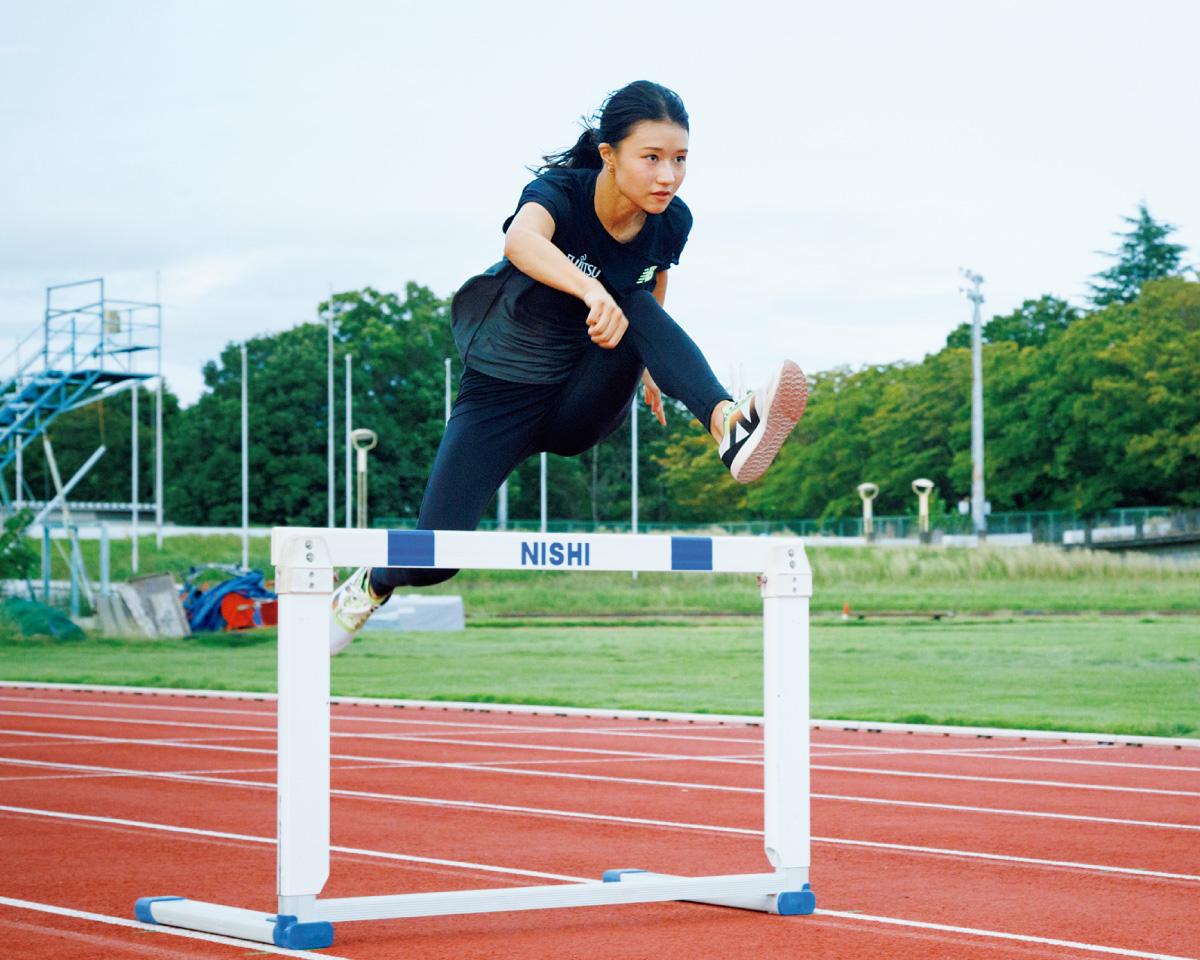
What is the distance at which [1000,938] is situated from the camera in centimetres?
536

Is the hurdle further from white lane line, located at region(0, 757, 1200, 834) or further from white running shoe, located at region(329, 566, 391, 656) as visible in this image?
white lane line, located at region(0, 757, 1200, 834)

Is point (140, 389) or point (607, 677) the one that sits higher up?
point (140, 389)

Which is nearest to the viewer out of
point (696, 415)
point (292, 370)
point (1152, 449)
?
point (696, 415)

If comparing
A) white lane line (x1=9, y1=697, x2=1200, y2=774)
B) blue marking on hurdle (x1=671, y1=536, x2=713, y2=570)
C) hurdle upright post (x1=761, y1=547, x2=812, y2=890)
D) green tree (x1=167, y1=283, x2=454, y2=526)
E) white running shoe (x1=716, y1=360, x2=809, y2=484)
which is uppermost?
green tree (x1=167, y1=283, x2=454, y2=526)

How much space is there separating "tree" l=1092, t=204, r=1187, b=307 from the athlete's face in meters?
74.0

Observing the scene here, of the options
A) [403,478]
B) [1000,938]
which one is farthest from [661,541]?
[403,478]

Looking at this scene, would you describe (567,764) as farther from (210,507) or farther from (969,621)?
(210,507)

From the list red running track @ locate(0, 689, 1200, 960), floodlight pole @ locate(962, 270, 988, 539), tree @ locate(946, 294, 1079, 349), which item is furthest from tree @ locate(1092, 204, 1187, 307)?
red running track @ locate(0, 689, 1200, 960)

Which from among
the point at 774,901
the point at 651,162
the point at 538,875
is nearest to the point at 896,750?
the point at 538,875

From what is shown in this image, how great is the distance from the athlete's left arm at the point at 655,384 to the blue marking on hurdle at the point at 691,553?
38cm

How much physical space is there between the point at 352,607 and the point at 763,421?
171cm

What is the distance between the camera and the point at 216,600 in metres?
26.6

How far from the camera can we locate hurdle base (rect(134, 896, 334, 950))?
492 centimetres

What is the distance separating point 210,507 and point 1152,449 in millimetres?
36022
